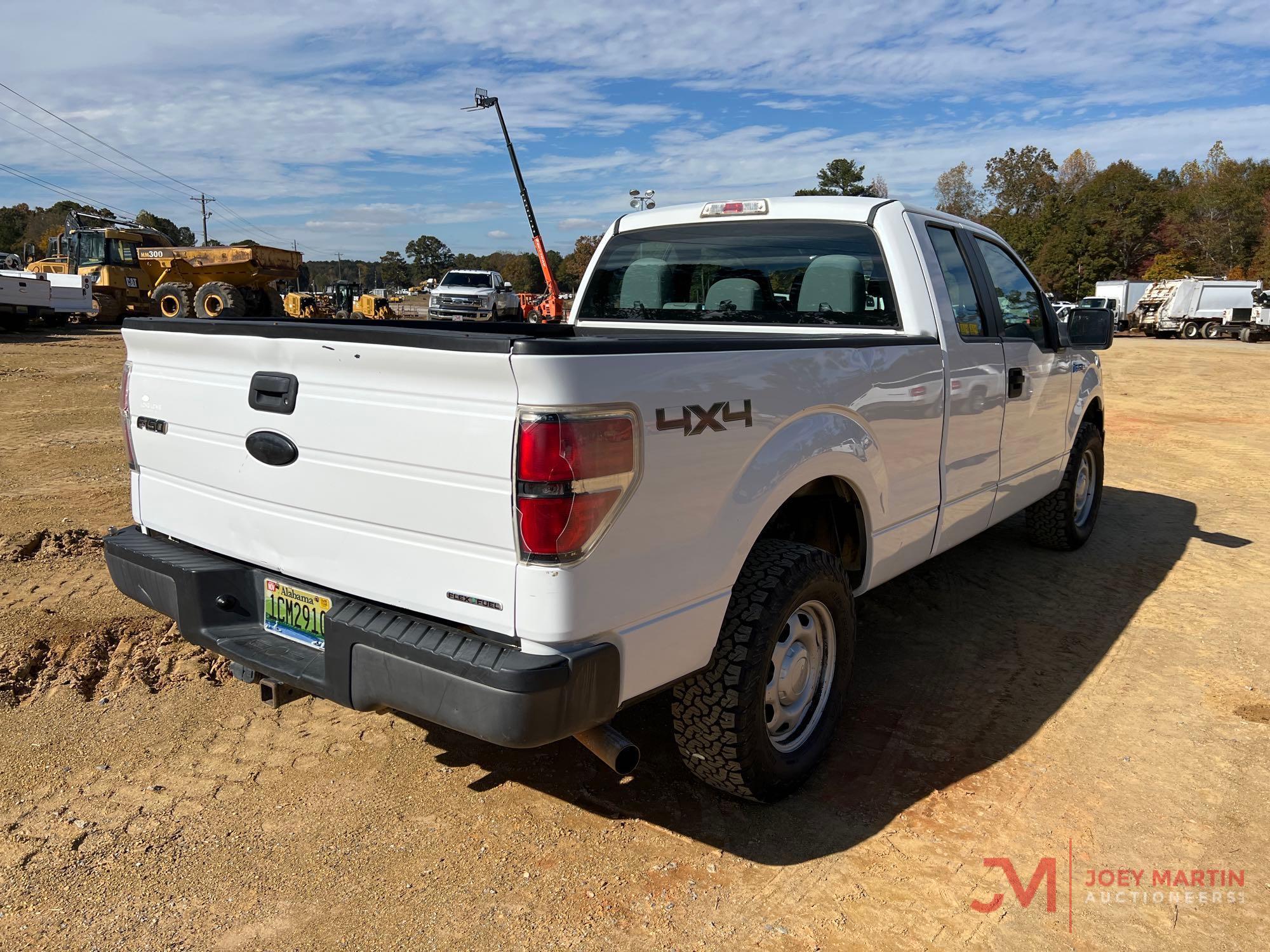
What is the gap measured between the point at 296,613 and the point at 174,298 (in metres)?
24.9

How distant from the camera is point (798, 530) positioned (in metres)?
3.57

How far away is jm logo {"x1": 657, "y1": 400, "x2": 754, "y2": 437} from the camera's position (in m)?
2.41

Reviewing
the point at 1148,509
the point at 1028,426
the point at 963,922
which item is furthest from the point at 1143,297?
the point at 963,922

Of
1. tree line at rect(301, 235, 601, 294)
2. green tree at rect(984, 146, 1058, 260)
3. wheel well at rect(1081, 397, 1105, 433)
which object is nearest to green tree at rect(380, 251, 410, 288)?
tree line at rect(301, 235, 601, 294)

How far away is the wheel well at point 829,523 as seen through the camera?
3396 millimetres

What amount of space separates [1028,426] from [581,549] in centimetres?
354

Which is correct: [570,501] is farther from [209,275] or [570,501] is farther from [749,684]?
[209,275]

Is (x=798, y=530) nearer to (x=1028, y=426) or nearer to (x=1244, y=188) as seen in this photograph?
(x=1028, y=426)

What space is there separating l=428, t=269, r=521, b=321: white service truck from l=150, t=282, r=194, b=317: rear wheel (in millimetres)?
7355

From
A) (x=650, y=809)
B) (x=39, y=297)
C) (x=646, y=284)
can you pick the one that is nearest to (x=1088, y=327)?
(x=646, y=284)

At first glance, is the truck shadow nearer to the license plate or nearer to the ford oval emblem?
the license plate

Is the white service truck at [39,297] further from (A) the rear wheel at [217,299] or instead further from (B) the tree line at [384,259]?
(B) the tree line at [384,259]

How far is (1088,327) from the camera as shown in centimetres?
536

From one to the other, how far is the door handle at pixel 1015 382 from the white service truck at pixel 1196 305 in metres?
39.3
